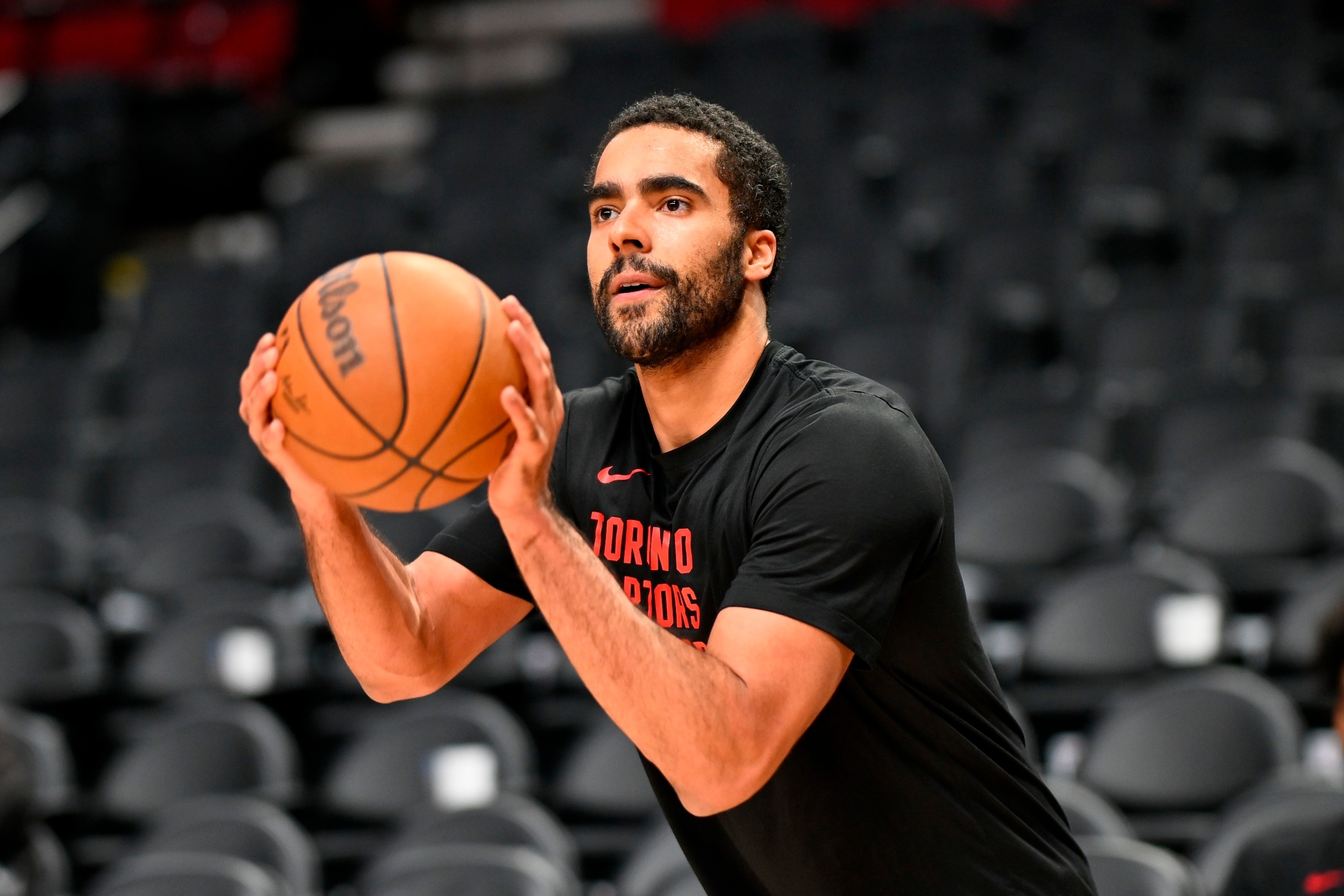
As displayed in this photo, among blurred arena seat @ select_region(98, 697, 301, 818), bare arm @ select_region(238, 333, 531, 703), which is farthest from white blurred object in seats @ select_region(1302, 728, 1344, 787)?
blurred arena seat @ select_region(98, 697, 301, 818)

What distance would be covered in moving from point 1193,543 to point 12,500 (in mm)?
5288

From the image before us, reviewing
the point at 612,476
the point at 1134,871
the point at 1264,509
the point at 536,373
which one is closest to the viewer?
the point at 536,373

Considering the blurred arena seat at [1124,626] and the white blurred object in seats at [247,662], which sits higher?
the blurred arena seat at [1124,626]

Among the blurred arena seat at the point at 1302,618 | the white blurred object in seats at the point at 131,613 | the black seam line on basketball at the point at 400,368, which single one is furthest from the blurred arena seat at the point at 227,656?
the black seam line on basketball at the point at 400,368

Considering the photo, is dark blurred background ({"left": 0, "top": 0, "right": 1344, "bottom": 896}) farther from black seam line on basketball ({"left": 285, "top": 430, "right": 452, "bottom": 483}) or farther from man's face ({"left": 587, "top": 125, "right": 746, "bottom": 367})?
black seam line on basketball ({"left": 285, "top": 430, "right": 452, "bottom": 483})

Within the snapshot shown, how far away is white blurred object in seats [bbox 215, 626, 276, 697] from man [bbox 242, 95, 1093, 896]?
2933 millimetres

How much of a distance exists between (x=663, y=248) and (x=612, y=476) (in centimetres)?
40

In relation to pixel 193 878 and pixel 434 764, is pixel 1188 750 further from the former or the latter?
pixel 193 878

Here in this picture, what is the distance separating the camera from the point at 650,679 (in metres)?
1.76

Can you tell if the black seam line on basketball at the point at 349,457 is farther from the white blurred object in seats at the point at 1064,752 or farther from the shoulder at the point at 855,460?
the white blurred object in seats at the point at 1064,752

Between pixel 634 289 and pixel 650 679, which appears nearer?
pixel 650 679

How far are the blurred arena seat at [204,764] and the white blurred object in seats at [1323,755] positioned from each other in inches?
117

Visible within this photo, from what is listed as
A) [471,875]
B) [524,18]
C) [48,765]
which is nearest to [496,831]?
[471,875]

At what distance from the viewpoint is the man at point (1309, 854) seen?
8.62 feet
